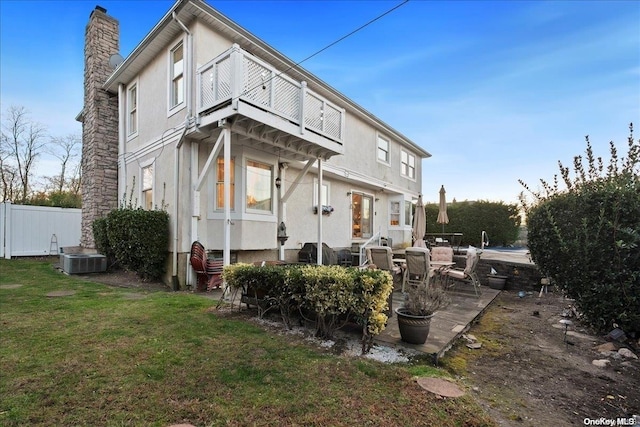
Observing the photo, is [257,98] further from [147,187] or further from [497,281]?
[497,281]

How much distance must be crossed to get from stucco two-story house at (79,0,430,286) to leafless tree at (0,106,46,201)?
11506 millimetres

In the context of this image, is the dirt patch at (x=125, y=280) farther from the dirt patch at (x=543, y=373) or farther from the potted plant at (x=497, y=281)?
the potted plant at (x=497, y=281)

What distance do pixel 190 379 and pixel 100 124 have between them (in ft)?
37.2

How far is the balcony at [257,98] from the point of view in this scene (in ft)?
21.9

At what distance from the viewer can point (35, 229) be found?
13.0 meters

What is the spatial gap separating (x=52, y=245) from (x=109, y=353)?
1343 cm

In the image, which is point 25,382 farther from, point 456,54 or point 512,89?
point 512,89

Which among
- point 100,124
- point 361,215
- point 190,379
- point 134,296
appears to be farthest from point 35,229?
point 190,379

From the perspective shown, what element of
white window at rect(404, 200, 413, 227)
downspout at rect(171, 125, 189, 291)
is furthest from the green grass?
white window at rect(404, 200, 413, 227)

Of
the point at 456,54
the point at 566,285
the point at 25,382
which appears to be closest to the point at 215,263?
the point at 25,382

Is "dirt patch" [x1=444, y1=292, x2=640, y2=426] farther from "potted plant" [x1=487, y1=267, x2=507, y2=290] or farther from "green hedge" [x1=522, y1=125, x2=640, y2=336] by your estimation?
"potted plant" [x1=487, y1=267, x2=507, y2=290]

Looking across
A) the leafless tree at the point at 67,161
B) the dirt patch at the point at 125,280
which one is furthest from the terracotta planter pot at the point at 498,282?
the leafless tree at the point at 67,161

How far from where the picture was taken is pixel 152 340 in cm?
400

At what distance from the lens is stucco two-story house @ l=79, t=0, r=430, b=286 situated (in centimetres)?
730
